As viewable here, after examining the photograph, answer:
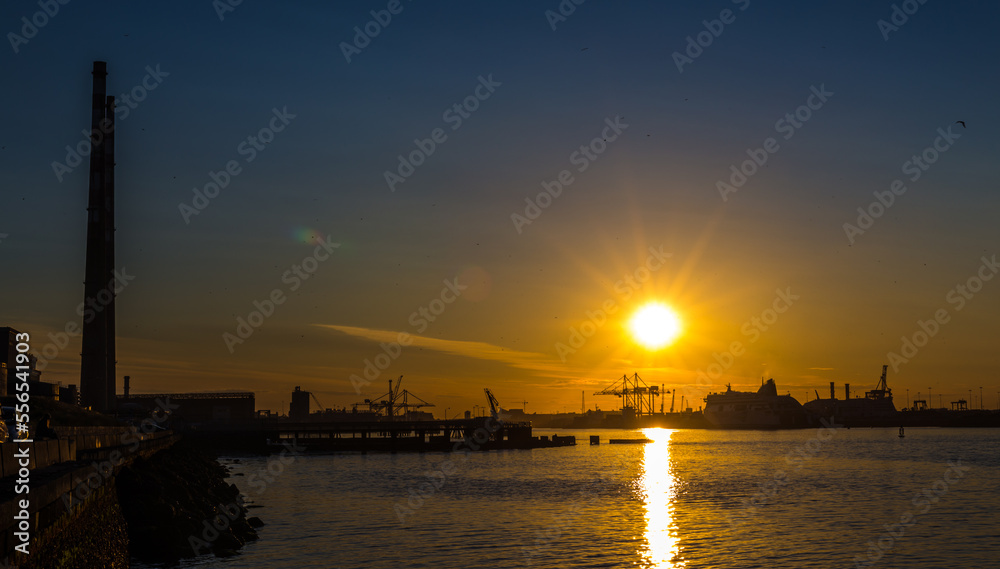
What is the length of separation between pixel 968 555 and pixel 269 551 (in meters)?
22.8

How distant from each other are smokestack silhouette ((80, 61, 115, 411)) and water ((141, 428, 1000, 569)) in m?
11.8

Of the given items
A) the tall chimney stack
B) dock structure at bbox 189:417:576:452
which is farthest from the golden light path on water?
dock structure at bbox 189:417:576:452

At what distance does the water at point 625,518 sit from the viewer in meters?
28.0

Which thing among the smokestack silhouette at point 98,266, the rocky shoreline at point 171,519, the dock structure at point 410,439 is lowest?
the dock structure at point 410,439

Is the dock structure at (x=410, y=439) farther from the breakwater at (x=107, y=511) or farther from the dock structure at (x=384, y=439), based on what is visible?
the breakwater at (x=107, y=511)

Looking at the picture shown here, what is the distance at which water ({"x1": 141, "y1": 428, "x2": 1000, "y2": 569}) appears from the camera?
2803cm

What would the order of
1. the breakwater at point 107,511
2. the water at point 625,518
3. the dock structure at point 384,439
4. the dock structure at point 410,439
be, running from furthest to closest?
the dock structure at point 410,439 < the dock structure at point 384,439 < the water at point 625,518 < the breakwater at point 107,511

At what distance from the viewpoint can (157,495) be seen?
25.2 m

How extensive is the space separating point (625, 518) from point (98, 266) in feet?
122

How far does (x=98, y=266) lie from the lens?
2188 inches

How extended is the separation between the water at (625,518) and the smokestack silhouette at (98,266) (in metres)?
11.8

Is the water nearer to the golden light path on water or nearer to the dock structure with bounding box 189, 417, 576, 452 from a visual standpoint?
the golden light path on water

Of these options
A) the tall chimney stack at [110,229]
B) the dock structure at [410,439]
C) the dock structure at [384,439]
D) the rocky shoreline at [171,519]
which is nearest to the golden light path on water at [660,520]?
the rocky shoreline at [171,519]

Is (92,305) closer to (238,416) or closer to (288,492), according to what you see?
(288,492)
